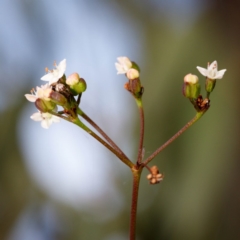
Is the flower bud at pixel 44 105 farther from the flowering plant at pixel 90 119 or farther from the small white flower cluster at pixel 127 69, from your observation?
the small white flower cluster at pixel 127 69

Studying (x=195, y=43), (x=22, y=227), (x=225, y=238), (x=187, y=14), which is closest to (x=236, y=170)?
(x=225, y=238)

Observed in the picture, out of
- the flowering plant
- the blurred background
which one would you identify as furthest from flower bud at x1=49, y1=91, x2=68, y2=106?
the blurred background

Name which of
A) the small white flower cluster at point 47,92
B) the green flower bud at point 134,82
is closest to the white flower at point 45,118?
the small white flower cluster at point 47,92

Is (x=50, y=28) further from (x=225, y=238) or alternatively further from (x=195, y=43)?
Result: (x=225, y=238)

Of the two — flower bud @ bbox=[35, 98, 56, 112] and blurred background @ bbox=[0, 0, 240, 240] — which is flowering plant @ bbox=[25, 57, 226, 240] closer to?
Result: flower bud @ bbox=[35, 98, 56, 112]

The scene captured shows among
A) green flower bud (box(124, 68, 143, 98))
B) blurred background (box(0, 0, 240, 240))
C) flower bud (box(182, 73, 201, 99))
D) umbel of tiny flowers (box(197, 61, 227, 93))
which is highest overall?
umbel of tiny flowers (box(197, 61, 227, 93))

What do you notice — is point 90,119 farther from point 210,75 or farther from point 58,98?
point 210,75
